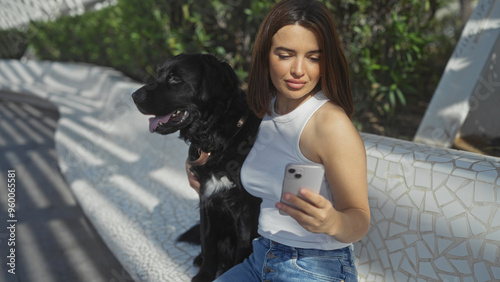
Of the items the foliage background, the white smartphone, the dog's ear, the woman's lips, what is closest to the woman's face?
the woman's lips

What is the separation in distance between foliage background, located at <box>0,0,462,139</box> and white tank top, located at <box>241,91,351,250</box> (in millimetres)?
931

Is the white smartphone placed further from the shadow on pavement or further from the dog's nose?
the shadow on pavement

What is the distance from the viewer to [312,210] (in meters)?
1.22

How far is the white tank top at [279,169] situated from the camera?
158cm

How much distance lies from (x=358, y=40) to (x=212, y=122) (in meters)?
2.43

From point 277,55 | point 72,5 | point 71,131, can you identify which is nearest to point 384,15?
point 277,55

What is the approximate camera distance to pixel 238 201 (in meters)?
2.18

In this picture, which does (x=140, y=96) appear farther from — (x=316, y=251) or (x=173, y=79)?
(x=316, y=251)

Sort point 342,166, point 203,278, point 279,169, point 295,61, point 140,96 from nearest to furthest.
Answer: point 342,166, point 295,61, point 279,169, point 140,96, point 203,278

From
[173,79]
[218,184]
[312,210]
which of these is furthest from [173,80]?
[312,210]

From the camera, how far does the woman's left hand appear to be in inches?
47.5

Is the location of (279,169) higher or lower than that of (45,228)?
higher

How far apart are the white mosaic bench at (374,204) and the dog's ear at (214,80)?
87cm

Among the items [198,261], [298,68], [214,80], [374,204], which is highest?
[298,68]
